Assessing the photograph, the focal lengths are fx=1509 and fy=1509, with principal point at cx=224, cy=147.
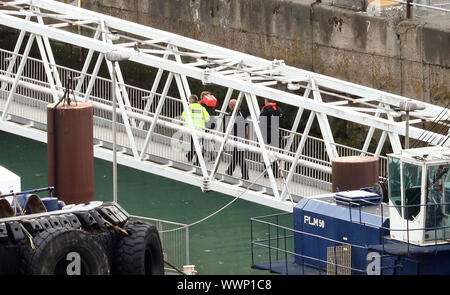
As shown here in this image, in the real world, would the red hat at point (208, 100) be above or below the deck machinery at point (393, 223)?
above

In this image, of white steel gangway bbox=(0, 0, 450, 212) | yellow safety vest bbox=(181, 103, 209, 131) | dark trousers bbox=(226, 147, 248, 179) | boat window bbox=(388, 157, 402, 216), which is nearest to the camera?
boat window bbox=(388, 157, 402, 216)

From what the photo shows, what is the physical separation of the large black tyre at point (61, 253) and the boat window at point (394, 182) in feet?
14.7

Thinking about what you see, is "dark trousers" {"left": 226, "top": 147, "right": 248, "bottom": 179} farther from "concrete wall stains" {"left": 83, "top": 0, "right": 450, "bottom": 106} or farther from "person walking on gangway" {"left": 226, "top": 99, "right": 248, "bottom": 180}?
"concrete wall stains" {"left": 83, "top": 0, "right": 450, "bottom": 106}

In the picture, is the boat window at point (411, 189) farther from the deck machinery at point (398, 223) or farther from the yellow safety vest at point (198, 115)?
the yellow safety vest at point (198, 115)

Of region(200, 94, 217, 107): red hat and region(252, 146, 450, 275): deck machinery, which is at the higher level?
region(200, 94, 217, 107): red hat

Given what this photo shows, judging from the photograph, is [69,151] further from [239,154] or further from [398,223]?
[398,223]

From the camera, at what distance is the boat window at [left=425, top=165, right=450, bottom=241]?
22500 mm

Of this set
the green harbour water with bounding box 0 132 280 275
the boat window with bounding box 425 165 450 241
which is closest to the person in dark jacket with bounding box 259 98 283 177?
the green harbour water with bounding box 0 132 280 275

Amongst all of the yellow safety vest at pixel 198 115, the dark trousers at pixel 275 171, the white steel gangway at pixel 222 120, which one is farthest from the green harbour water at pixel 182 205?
the yellow safety vest at pixel 198 115

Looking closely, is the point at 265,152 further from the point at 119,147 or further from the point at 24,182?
the point at 24,182

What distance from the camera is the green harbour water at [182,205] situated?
2977cm

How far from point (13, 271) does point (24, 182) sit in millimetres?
14042

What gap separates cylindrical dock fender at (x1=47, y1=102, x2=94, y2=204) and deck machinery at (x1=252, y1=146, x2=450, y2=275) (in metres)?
4.80

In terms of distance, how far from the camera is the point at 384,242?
23.2 meters
